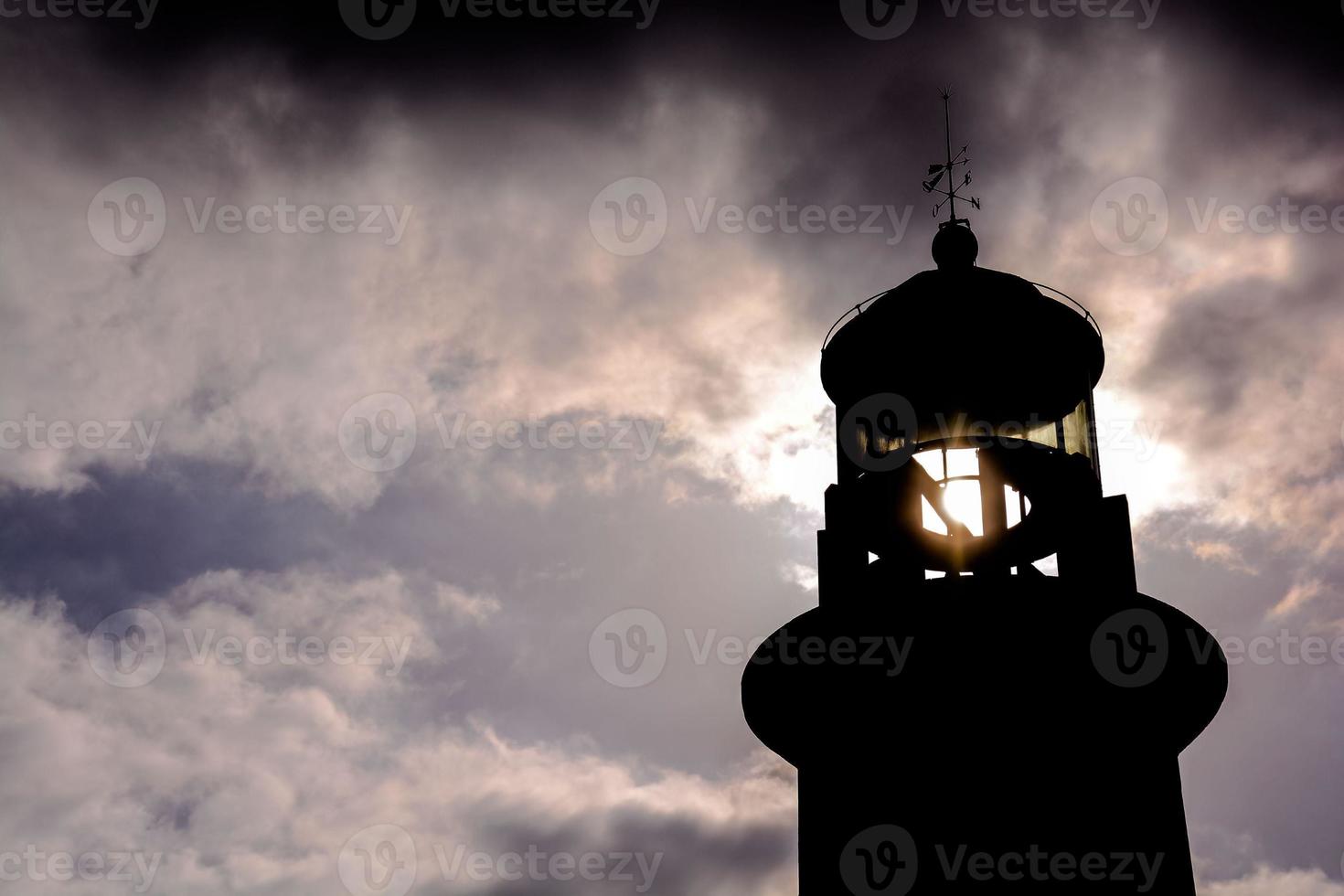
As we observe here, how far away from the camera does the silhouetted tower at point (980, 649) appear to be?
51.5 ft

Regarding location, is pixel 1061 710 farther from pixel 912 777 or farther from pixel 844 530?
pixel 844 530

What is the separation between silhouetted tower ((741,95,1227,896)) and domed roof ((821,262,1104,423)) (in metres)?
0.03

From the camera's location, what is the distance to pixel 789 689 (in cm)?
1736

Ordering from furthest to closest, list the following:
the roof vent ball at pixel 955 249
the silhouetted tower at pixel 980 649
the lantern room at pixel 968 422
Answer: the roof vent ball at pixel 955 249 < the lantern room at pixel 968 422 < the silhouetted tower at pixel 980 649

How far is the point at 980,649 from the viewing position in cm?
1608

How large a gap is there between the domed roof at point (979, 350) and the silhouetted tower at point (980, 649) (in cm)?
3

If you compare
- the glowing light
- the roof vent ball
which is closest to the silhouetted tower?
the glowing light

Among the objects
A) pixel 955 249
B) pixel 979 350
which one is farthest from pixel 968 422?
pixel 955 249

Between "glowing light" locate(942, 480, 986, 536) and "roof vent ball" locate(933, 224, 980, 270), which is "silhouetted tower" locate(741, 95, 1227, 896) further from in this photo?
"roof vent ball" locate(933, 224, 980, 270)

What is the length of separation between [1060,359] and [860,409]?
3.09 m

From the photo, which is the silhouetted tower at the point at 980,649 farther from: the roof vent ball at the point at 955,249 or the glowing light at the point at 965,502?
the roof vent ball at the point at 955,249

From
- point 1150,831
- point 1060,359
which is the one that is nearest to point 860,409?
point 1060,359

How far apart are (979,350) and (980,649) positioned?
4.51 metres

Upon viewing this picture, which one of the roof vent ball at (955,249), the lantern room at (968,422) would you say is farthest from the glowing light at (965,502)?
the roof vent ball at (955,249)
